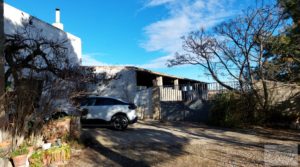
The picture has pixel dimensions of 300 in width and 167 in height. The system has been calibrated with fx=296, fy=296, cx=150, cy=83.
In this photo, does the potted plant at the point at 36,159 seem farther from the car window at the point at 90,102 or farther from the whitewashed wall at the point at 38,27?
the car window at the point at 90,102

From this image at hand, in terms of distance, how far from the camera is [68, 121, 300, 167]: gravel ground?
7.54 meters

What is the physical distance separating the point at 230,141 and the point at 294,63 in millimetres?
7668

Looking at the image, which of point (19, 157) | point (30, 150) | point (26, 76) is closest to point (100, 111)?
point (26, 76)

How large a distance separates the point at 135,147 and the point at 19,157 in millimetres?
3666

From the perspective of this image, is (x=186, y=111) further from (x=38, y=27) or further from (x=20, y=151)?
(x=20, y=151)

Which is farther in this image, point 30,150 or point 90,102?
point 90,102

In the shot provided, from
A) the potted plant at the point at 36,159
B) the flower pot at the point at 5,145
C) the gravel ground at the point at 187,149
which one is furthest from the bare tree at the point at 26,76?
the gravel ground at the point at 187,149

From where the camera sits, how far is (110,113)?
44.2 ft

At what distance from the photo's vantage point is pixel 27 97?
8094 mm

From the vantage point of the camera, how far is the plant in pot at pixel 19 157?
6.78 meters

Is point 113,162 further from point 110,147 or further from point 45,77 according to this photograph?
point 45,77

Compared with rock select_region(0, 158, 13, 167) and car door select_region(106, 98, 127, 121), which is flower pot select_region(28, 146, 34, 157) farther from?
car door select_region(106, 98, 127, 121)

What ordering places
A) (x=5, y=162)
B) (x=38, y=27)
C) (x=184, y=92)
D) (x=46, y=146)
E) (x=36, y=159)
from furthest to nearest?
1. (x=184, y=92)
2. (x=38, y=27)
3. (x=46, y=146)
4. (x=36, y=159)
5. (x=5, y=162)

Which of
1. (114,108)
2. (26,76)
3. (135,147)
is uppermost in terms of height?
(26,76)
